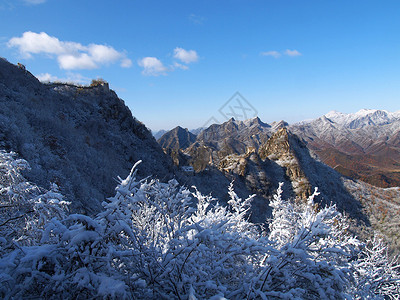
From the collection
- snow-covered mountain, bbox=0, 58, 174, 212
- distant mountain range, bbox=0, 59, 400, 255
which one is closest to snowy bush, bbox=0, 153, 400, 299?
distant mountain range, bbox=0, 59, 400, 255

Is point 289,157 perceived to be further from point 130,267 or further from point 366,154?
point 366,154

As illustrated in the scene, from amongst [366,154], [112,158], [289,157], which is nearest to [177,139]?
[289,157]

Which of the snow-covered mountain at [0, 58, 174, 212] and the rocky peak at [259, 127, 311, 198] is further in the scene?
the rocky peak at [259, 127, 311, 198]

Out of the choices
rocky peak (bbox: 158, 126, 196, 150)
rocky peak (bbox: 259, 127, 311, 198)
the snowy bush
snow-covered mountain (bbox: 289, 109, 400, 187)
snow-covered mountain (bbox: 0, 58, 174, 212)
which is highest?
rocky peak (bbox: 158, 126, 196, 150)

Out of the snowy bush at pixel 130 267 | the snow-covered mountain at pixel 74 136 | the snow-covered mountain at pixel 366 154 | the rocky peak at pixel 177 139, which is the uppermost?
the rocky peak at pixel 177 139

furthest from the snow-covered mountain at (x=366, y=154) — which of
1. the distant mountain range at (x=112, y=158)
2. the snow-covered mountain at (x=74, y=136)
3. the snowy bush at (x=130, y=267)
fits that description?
the snowy bush at (x=130, y=267)

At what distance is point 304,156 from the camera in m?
30.7

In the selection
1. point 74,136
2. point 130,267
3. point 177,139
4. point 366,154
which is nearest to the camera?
point 130,267

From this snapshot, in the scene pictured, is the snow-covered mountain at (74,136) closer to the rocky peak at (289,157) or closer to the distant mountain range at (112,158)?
the distant mountain range at (112,158)

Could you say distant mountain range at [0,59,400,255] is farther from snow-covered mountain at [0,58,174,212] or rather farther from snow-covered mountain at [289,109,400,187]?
snow-covered mountain at [289,109,400,187]

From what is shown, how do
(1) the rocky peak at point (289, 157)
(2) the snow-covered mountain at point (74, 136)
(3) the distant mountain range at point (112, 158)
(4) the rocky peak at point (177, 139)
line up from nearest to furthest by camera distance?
(2) the snow-covered mountain at point (74, 136)
(3) the distant mountain range at point (112, 158)
(1) the rocky peak at point (289, 157)
(4) the rocky peak at point (177, 139)

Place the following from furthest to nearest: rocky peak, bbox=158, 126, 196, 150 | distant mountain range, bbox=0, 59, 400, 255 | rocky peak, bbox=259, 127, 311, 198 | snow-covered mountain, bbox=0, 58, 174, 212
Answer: rocky peak, bbox=158, 126, 196, 150, rocky peak, bbox=259, 127, 311, 198, distant mountain range, bbox=0, 59, 400, 255, snow-covered mountain, bbox=0, 58, 174, 212

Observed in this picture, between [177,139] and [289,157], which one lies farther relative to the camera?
[177,139]

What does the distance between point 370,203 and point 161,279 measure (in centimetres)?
3340
